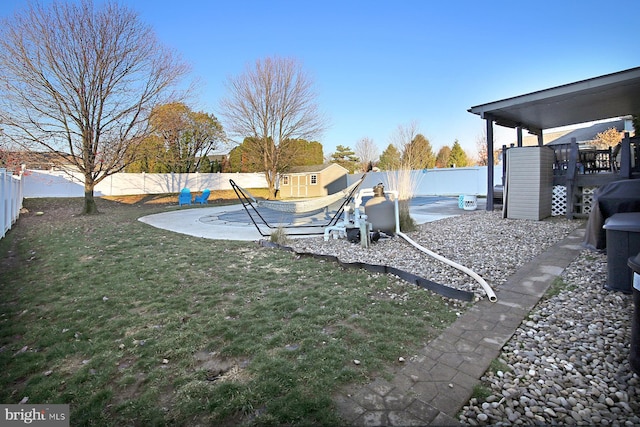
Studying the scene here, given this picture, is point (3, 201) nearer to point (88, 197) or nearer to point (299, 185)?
point (88, 197)

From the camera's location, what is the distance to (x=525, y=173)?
6.93 m

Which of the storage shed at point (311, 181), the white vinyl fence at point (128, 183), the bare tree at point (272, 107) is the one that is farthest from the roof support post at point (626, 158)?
the storage shed at point (311, 181)

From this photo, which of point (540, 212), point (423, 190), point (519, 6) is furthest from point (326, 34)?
point (423, 190)

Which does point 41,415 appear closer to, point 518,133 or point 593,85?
point 593,85

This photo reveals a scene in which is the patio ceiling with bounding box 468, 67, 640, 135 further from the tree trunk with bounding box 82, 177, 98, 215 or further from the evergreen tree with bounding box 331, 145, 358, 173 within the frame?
the evergreen tree with bounding box 331, 145, 358, 173

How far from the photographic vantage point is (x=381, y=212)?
18.4 ft

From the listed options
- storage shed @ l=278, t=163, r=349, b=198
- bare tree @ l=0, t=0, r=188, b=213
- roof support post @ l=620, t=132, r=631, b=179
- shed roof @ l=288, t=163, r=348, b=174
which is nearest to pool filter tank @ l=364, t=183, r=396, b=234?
roof support post @ l=620, t=132, r=631, b=179

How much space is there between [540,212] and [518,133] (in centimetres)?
410

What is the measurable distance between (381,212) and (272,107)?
47.6 ft

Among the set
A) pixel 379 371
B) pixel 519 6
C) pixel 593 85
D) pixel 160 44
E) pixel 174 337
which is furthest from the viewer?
pixel 160 44

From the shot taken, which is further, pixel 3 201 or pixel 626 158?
pixel 3 201

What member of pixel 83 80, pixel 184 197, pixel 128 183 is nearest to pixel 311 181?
pixel 184 197

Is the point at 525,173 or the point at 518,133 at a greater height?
the point at 518,133

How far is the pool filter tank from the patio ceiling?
14.0 ft
